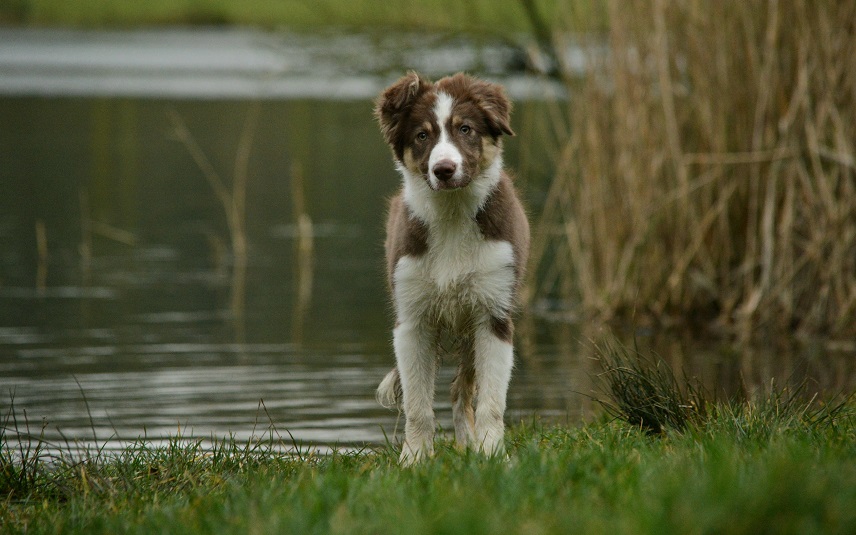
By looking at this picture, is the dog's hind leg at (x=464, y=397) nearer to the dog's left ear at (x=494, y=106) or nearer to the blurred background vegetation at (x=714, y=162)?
the dog's left ear at (x=494, y=106)

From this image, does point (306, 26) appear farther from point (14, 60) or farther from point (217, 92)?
point (14, 60)

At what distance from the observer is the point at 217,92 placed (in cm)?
4684

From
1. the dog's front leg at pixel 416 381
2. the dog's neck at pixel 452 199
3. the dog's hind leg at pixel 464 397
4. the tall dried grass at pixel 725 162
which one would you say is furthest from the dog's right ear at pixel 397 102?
the tall dried grass at pixel 725 162

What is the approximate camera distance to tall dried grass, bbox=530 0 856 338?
1067 centimetres

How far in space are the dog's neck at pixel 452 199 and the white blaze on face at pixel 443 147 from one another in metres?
0.26

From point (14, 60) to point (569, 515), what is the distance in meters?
57.4

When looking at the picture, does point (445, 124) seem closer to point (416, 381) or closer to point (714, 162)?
point (416, 381)

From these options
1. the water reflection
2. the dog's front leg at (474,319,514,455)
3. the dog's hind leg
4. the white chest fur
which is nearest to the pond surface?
the water reflection

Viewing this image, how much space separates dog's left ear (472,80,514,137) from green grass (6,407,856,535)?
1.57m

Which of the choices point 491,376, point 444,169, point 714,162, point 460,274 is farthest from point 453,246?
point 714,162

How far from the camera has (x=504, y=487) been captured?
Answer: 4777 mm

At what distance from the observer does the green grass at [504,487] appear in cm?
401

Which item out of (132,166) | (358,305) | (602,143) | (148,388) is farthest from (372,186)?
(148,388)

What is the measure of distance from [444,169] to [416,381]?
121 centimetres
